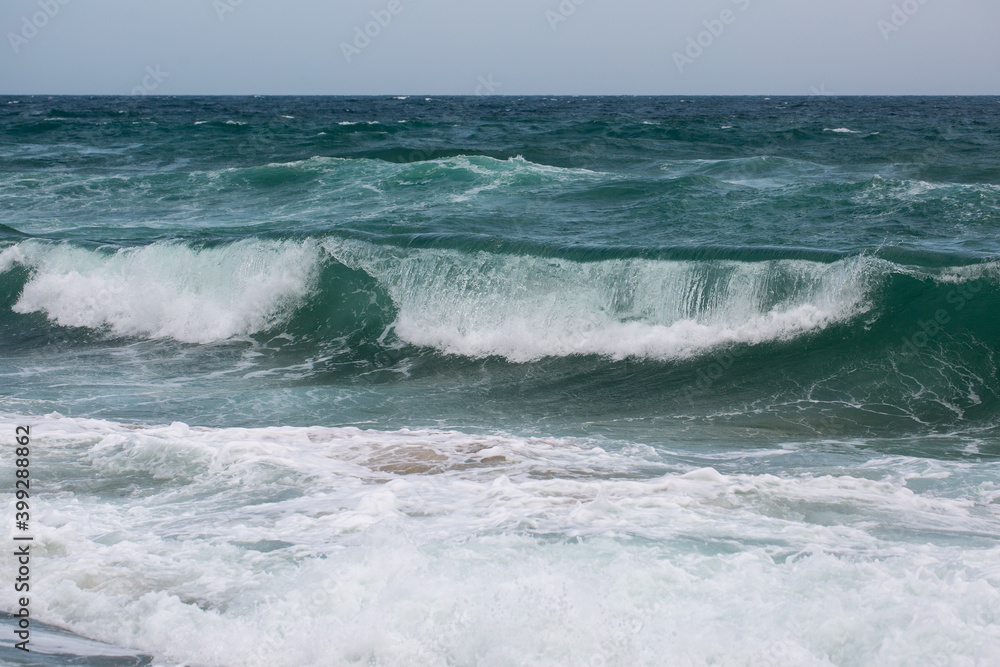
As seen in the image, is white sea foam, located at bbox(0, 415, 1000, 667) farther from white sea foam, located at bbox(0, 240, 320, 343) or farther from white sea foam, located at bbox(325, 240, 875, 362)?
white sea foam, located at bbox(0, 240, 320, 343)

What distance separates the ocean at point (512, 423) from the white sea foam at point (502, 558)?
21 mm

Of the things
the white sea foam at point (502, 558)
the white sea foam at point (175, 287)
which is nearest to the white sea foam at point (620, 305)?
the white sea foam at point (175, 287)

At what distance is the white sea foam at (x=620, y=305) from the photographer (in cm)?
1019

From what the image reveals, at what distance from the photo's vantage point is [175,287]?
12727mm

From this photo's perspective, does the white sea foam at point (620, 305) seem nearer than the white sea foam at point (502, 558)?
No

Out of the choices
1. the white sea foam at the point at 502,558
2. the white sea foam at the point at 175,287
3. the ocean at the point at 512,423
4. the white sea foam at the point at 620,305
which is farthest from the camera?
the white sea foam at the point at 175,287

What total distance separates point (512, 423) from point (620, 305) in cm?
339

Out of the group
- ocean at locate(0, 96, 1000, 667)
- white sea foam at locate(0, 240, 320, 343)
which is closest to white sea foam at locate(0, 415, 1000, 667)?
ocean at locate(0, 96, 1000, 667)

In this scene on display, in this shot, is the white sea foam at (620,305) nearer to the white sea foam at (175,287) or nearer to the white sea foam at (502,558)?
the white sea foam at (175,287)

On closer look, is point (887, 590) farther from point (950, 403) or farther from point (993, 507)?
point (950, 403)

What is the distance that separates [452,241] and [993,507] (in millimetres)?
8549

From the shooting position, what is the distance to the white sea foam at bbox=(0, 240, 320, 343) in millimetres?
11984

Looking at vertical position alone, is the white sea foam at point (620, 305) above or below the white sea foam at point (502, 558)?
above

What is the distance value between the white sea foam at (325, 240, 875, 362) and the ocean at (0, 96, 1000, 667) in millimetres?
40
